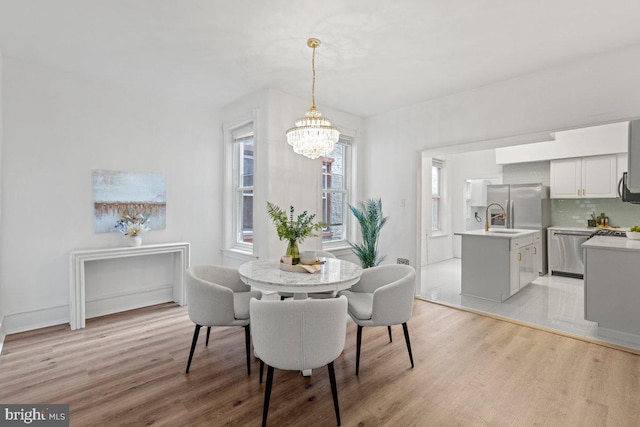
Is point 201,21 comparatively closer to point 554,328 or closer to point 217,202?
point 217,202

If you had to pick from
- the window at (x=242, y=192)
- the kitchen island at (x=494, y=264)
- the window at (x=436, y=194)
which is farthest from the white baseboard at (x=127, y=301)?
the window at (x=436, y=194)

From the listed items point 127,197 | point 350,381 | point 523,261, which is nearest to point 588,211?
point 523,261

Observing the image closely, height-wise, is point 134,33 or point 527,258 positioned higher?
point 134,33

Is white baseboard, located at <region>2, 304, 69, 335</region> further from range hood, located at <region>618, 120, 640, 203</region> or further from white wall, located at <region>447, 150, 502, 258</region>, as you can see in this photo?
white wall, located at <region>447, 150, 502, 258</region>

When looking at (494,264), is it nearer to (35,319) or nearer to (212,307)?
(212,307)

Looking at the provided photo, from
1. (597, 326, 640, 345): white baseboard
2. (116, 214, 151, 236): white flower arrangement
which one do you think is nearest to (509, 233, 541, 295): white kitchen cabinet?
(597, 326, 640, 345): white baseboard

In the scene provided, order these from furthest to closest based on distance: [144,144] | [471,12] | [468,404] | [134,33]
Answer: [144,144]
[134,33]
[471,12]
[468,404]

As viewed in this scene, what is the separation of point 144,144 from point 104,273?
1.67 metres

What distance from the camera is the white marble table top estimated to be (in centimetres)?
207

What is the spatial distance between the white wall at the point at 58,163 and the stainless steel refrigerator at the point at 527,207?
600 centimetres

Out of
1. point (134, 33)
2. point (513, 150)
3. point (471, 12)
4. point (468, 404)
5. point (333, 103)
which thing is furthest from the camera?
point (513, 150)

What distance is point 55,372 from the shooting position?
2.47 m

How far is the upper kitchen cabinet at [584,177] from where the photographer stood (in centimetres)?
529

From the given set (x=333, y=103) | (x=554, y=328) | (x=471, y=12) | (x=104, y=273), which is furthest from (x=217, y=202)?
(x=554, y=328)
